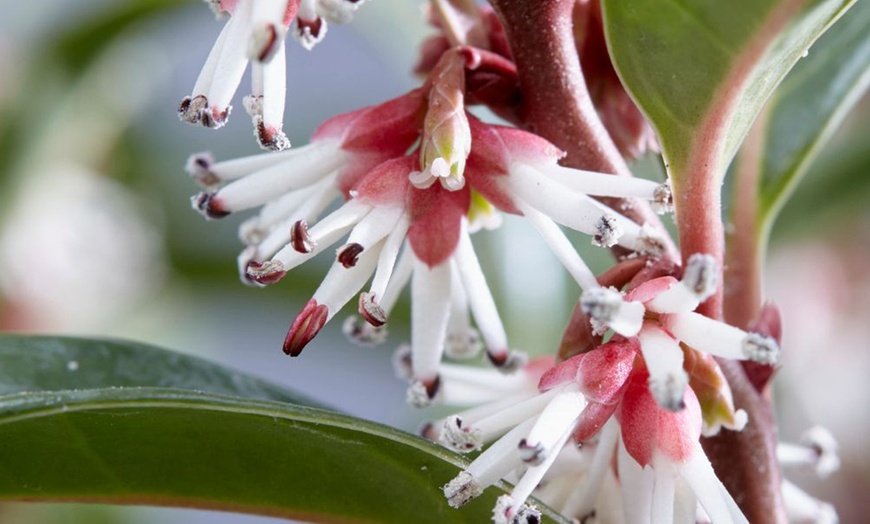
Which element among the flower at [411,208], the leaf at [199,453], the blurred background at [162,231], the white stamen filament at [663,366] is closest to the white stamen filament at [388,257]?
the flower at [411,208]

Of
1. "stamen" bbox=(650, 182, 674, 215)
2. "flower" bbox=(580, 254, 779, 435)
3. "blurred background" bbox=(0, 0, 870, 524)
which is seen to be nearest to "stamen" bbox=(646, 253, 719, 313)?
"flower" bbox=(580, 254, 779, 435)

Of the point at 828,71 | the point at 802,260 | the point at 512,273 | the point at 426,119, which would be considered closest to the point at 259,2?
the point at 426,119

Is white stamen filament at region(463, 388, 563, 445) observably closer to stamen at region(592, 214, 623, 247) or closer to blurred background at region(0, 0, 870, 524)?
stamen at region(592, 214, 623, 247)

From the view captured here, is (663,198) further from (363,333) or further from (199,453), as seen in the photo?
(199,453)

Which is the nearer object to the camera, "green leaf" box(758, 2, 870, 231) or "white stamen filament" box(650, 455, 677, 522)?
"white stamen filament" box(650, 455, 677, 522)

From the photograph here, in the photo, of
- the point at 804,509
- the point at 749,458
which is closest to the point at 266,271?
the point at 749,458

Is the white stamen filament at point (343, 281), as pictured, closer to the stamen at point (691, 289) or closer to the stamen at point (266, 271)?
the stamen at point (266, 271)
